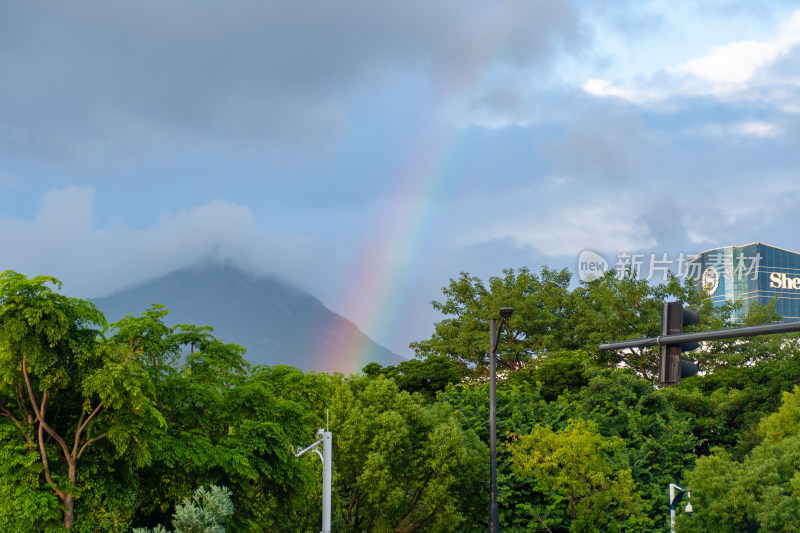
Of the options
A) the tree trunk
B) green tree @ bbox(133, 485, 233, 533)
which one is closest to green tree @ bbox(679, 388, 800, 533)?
green tree @ bbox(133, 485, 233, 533)

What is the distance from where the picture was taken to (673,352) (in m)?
10.6

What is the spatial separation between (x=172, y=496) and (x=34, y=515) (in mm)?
4737

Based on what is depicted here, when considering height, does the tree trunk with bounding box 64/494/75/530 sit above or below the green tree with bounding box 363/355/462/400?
below

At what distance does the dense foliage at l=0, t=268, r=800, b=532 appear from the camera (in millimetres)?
20812

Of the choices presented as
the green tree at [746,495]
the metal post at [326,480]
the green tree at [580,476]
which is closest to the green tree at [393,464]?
the green tree at [580,476]

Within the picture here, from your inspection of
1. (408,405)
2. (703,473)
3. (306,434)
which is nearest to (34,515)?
(306,434)

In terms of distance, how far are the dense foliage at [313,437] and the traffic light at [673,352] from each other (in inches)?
527

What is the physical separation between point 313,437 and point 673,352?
68.7 feet

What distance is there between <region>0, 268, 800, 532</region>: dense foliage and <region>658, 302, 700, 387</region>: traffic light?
527 inches

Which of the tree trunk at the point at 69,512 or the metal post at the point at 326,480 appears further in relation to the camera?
the tree trunk at the point at 69,512

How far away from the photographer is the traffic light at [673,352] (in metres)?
10.6

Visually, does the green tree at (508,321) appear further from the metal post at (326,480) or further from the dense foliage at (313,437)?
the metal post at (326,480)

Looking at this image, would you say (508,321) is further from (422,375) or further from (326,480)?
(326,480)

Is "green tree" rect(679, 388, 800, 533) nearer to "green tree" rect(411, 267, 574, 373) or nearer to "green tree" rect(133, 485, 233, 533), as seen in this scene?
"green tree" rect(133, 485, 233, 533)
